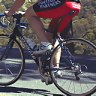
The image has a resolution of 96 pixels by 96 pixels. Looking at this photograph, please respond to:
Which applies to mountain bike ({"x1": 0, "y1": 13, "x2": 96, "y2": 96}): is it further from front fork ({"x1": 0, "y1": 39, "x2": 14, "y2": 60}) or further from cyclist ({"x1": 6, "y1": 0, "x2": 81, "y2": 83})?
cyclist ({"x1": 6, "y1": 0, "x2": 81, "y2": 83})

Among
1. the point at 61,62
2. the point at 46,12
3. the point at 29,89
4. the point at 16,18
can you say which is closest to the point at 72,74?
the point at 61,62

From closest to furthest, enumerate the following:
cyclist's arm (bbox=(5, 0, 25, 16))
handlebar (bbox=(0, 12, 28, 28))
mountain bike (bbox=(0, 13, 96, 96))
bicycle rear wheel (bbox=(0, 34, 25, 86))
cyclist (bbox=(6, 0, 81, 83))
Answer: cyclist (bbox=(6, 0, 81, 83)), mountain bike (bbox=(0, 13, 96, 96)), cyclist's arm (bbox=(5, 0, 25, 16)), handlebar (bbox=(0, 12, 28, 28)), bicycle rear wheel (bbox=(0, 34, 25, 86))

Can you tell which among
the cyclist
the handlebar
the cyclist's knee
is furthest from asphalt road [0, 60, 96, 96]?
the cyclist's knee

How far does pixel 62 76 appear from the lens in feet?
16.5

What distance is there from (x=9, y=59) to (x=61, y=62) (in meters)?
0.99

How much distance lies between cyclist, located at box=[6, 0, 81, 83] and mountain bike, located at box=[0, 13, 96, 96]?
5.8 inches

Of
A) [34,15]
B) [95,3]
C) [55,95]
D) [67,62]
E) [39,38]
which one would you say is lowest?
[95,3]

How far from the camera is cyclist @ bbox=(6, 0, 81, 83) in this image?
471cm

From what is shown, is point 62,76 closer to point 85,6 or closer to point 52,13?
point 52,13

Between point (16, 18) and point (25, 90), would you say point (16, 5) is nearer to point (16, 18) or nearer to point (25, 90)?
point (16, 18)

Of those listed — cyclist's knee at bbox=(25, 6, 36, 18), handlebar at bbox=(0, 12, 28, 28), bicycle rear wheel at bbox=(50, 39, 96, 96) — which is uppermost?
cyclist's knee at bbox=(25, 6, 36, 18)

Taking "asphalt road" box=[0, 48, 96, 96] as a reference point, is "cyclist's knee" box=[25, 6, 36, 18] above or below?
above

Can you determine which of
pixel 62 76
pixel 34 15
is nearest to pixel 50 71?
pixel 62 76

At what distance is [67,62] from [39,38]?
1.60 ft
